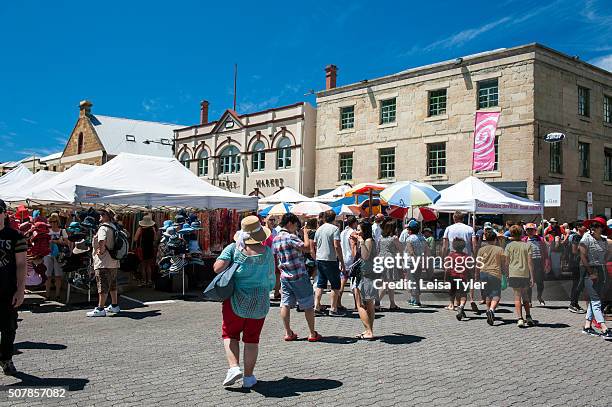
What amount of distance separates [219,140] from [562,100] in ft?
72.1

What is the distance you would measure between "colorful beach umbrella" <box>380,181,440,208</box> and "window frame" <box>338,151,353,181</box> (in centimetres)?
1360

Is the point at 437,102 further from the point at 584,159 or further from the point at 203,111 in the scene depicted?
the point at 203,111

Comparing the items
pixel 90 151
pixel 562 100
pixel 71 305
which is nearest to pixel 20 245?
pixel 71 305

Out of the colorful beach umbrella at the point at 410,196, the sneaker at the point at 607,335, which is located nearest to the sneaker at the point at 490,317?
the sneaker at the point at 607,335

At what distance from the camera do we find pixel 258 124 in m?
33.2

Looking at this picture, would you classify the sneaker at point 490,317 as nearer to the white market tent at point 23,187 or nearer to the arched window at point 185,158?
the white market tent at point 23,187

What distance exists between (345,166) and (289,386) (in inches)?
947

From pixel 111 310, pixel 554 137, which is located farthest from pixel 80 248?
pixel 554 137

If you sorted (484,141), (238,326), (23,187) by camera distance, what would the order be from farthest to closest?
(484,141)
(23,187)
(238,326)

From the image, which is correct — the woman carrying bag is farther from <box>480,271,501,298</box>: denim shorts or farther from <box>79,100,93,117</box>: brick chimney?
<box>79,100,93,117</box>: brick chimney

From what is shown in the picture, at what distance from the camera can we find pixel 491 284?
8812 mm

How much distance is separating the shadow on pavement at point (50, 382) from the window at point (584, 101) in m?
25.5

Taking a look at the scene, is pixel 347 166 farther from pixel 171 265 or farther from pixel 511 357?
pixel 511 357

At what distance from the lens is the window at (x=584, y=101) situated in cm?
2438
